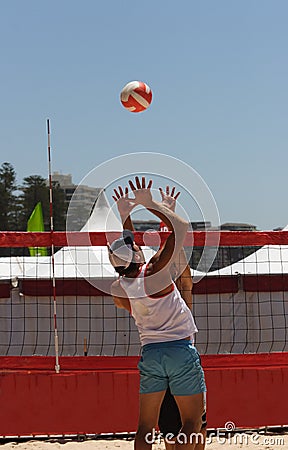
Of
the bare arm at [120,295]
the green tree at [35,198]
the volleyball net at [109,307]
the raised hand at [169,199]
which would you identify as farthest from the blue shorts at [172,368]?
the green tree at [35,198]

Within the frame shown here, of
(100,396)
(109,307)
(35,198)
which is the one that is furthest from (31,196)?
(100,396)

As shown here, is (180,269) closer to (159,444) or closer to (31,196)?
(159,444)

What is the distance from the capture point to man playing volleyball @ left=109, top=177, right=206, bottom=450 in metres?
3.88

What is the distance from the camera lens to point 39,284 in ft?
35.9

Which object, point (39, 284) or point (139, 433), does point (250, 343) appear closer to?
point (39, 284)

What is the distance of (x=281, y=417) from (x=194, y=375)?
2339 mm

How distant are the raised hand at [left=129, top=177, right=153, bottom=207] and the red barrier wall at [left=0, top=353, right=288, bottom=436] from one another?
89.6 inches

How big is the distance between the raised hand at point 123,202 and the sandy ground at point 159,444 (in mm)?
2395

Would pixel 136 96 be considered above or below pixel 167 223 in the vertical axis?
above

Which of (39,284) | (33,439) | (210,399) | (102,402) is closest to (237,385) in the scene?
(210,399)

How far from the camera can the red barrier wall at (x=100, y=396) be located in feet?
19.1

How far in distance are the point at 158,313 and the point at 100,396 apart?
6.99 feet

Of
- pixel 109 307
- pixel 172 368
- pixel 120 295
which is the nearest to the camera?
pixel 172 368

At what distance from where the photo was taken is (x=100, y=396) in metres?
5.83
